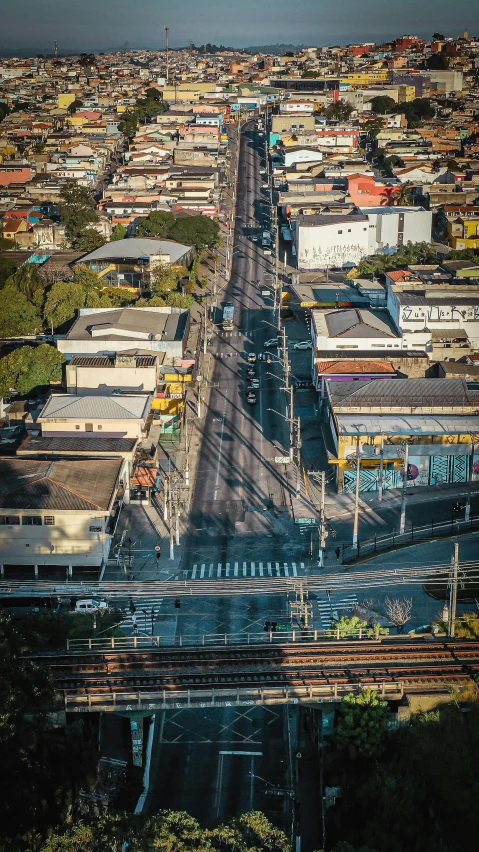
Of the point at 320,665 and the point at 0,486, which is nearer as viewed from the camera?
the point at 320,665

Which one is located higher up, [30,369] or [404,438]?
[30,369]

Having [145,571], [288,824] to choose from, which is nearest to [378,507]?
[145,571]

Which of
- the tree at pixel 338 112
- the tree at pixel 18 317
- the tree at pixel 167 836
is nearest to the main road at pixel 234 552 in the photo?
the tree at pixel 167 836

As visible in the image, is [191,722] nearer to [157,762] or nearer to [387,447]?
[157,762]

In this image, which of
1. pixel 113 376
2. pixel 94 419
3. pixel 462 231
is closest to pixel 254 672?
pixel 94 419

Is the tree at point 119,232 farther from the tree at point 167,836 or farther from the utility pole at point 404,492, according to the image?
the tree at point 167,836

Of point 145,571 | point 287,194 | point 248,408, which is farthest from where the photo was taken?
point 287,194

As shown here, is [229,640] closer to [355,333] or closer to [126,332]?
[355,333]
